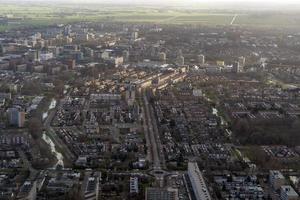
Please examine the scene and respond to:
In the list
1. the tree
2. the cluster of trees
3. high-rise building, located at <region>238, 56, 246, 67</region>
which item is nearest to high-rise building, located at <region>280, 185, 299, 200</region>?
the cluster of trees

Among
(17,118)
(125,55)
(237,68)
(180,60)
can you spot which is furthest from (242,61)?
(17,118)

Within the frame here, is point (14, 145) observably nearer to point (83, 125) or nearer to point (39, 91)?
point (83, 125)

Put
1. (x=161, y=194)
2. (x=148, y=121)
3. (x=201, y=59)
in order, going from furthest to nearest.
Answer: (x=201, y=59), (x=148, y=121), (x=161, y=194)

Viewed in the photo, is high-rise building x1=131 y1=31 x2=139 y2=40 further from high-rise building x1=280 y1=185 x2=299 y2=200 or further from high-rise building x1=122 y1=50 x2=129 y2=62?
high-rise building x1=280 y1=185 x2=299 y2=200

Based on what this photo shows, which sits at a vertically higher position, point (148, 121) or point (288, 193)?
point (288, 193)

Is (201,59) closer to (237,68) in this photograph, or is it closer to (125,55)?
(237,68)

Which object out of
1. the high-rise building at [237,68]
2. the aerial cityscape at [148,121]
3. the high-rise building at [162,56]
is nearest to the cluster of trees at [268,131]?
the aerial cityscape at [148,121]

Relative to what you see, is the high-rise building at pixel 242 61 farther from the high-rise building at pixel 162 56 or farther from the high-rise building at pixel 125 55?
the high-rise building at pixel 125 55

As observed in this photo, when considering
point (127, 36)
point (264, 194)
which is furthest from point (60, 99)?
point (127, 36)
